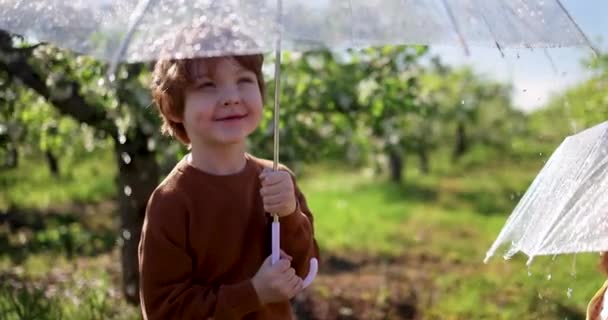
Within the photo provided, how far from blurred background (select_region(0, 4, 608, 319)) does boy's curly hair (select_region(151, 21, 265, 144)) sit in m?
0.58

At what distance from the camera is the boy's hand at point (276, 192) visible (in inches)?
92.7

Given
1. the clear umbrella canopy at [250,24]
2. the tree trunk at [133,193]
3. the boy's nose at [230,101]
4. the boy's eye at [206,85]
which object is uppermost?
the clear umbrella canopy at [250,24]

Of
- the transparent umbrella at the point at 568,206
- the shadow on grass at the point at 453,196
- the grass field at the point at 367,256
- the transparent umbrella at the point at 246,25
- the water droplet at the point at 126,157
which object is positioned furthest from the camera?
the shadow on grass at the point at 453,196

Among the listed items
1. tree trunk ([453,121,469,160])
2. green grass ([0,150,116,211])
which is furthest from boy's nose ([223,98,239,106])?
tree trunk ([453,121,469,160])

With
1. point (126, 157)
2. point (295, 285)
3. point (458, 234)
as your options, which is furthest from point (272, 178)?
point (458, 234)

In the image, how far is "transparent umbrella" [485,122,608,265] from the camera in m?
2.44

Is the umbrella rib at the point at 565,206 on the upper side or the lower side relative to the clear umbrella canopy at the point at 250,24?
lower

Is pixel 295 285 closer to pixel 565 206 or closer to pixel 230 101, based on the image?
pixel 230 101

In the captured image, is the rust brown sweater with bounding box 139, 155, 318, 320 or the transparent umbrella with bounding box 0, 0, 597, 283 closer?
the transparent umbrella with bounding box 0, 0, 597, 283

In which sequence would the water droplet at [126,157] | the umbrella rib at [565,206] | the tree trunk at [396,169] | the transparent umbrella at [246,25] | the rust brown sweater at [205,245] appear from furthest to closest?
the tree trunk at [396,169] → the water droplet at [126,157] → the umbrella rib at [565,206] → the rust brown sweater at [205,245] → the transparent umbrella at [246,25]

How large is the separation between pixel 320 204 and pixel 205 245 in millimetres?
9218

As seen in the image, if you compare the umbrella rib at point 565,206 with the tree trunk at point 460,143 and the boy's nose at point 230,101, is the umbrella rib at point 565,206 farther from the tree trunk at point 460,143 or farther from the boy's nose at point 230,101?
the tree trunk at point 460,143

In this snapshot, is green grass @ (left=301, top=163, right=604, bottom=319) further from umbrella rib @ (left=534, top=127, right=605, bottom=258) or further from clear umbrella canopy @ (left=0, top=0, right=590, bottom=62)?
clear umbrella canopy @ (left=0, top=0, right=590, bottom=62)

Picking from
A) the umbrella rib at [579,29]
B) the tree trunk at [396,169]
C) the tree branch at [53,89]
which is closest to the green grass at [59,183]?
the tree trunk at [396,169]
